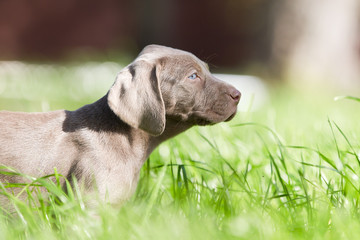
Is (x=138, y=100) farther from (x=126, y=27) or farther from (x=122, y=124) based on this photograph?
(x=126, y=27)

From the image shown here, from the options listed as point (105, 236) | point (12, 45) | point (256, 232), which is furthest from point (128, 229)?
point (12, 45)

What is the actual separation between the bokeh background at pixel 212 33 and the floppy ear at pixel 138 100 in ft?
22.3

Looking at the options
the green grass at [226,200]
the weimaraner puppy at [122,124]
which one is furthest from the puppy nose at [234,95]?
the green grass at [226,200]

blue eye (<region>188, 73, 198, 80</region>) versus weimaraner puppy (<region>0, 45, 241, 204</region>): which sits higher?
blue eye (<region>188, 73, 198, 80</region>)

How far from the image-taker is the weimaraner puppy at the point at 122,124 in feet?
10.2

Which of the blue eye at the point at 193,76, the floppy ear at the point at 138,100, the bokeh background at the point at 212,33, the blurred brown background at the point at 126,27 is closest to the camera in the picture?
the floppy ear at the point at 138,100

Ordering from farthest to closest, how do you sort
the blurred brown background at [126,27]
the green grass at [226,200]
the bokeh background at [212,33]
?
the blurred brown background at [126,27] → the bokeh background at [212,33] → the green grass at [226,200]

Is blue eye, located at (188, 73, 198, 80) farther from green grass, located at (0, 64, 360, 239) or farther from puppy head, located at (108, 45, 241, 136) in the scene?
green grass, located at (0, 64, 360, 239)

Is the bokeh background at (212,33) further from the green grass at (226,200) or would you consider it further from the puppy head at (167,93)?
the puppy head at (167,93)

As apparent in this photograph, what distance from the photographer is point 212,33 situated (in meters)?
14.9

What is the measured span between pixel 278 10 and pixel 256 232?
7.69m

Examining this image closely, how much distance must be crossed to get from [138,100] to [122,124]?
279 millimetres

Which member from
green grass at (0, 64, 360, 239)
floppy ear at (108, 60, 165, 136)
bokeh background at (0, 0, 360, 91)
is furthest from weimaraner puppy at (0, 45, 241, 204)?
bokeh background at (0, 0, 360, 91)

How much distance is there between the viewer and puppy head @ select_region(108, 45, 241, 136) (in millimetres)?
3109
